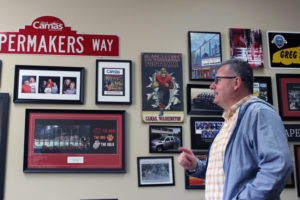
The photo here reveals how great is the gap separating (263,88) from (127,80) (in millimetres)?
1175

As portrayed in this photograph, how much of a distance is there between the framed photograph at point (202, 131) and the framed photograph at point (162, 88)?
0.13m

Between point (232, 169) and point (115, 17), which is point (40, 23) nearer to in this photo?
point (115, 17)

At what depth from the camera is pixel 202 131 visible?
276 cm

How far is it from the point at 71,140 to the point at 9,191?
0.58 m

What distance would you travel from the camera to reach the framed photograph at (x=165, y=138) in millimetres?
2678

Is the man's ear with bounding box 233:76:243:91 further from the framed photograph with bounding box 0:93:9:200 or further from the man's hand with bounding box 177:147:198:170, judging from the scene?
the framed photograph with bounding box 0:93:9:200

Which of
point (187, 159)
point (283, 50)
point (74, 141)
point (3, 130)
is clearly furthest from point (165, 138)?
point (283, 50)

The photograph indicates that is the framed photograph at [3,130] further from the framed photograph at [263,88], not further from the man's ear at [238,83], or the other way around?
the framed photograph at [263,88]

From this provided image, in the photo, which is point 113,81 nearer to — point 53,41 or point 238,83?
point 53,41

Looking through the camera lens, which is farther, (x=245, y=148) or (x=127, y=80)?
(x=127, y=80)

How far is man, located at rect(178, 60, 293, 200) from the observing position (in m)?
1.31

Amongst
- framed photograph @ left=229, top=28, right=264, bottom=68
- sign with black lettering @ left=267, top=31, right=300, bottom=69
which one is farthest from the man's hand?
sign with black lettering @ left=267, top=31, right=300, bottom=69

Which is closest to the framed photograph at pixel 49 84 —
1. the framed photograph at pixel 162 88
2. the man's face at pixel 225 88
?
the framed photograph at pixel 162 88

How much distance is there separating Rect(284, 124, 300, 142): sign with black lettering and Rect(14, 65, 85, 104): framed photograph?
174 centimetres
